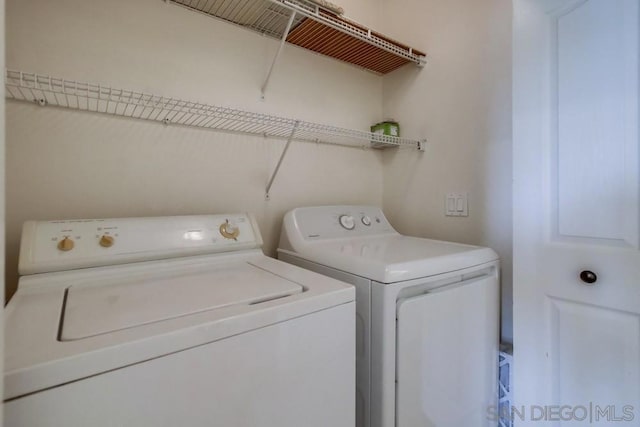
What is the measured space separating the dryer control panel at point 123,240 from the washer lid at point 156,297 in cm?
10

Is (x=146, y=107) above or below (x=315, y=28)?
below

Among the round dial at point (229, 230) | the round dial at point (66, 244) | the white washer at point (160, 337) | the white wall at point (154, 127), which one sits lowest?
the white washer at point (160, 337)

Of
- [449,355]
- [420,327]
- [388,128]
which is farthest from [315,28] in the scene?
[449,355]

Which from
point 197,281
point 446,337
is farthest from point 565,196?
point 197,281

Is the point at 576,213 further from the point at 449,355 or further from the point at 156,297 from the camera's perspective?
the point at 156,297

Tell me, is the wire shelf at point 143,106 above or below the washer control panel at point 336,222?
above

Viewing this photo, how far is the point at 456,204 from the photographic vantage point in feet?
5.18

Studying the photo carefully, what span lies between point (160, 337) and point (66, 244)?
63 centimetres

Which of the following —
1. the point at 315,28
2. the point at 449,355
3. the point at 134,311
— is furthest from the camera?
the point at 315,28

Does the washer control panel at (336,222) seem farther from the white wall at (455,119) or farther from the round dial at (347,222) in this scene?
the white wall at (455,119)

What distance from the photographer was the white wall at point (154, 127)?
1.03 meters

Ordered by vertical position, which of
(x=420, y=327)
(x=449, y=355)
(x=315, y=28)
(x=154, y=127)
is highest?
(x=315, y=28)

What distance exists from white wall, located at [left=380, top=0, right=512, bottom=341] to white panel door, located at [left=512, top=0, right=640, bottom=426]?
36cm

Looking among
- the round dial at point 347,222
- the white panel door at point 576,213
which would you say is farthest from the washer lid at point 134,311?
the white panel door at point 576,213
